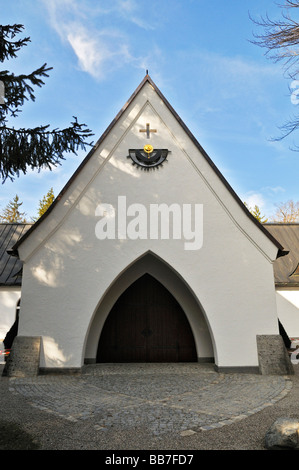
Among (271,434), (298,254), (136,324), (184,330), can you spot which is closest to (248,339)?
(184,330)

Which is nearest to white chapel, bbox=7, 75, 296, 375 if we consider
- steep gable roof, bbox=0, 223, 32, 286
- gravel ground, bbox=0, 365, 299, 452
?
gravel ground, bbox=0, 365, 299, 452

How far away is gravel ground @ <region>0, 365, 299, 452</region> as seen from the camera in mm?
3719

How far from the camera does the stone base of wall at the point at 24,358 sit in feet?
24.5

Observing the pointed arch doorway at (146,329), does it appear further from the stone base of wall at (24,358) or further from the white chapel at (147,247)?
the stone base of wall at (24,358)

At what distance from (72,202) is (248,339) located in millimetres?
5955

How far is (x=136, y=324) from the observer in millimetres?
9633

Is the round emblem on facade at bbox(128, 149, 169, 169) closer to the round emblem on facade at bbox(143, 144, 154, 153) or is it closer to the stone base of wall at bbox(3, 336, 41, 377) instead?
the round emblem on facade at bbox(143, 144, 154, 153)

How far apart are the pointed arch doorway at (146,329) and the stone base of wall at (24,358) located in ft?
7.61

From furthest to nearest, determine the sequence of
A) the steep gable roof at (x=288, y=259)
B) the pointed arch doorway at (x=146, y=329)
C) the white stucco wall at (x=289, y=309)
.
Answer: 1. the steep gable roof at (x=288, y=259)
2. the white stucco wall at (x=289, y=309)
3. the pointed arch doorway at (x=146, y=329)

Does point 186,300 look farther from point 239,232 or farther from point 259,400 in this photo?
point 259,400

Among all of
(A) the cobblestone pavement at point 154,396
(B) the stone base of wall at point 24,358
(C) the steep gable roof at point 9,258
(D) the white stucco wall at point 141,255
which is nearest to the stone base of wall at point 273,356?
(D) the white stucco wall at point 141,255

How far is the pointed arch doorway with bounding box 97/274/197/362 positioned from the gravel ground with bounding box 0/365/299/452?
Result: 4629 millimetres

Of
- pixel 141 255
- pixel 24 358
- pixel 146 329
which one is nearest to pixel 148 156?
pixel 141 255
